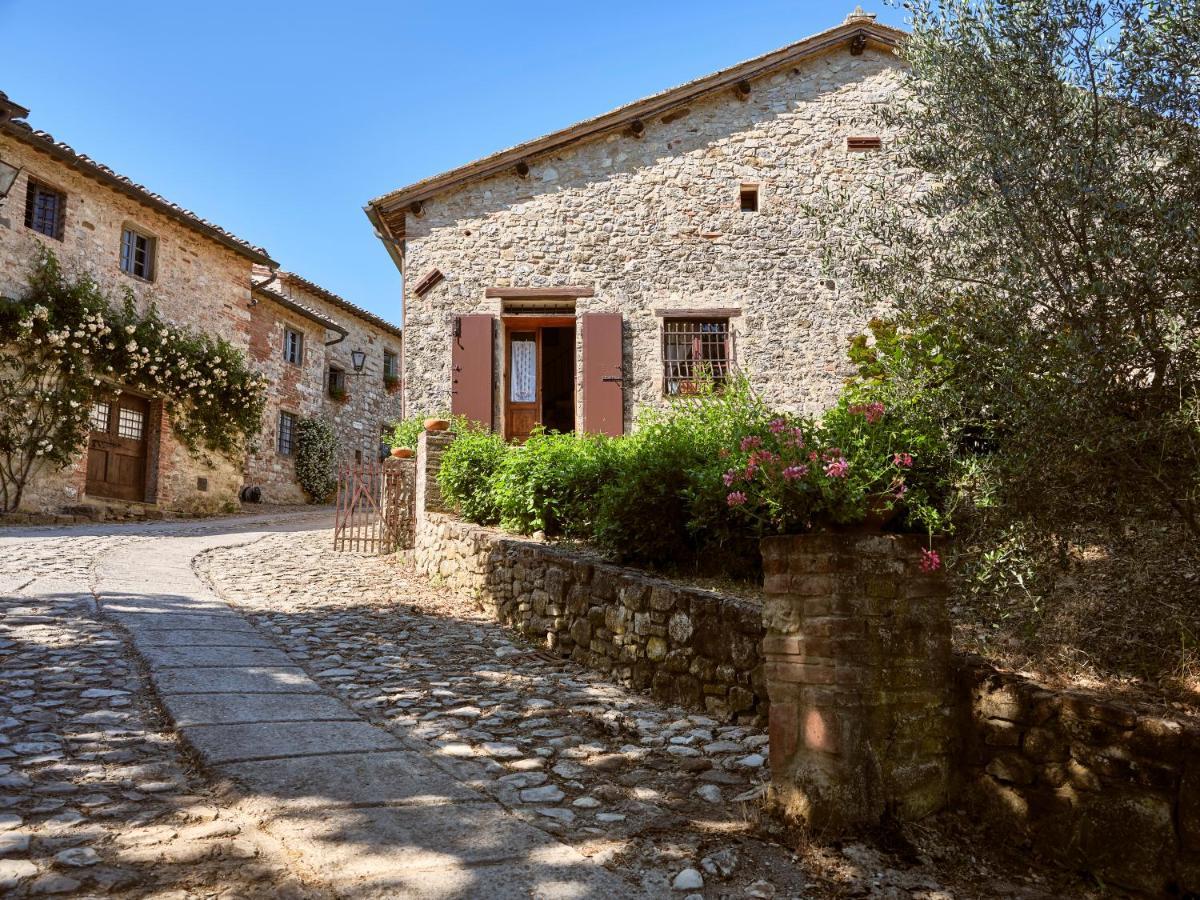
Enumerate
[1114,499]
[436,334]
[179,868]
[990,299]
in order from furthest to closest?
[436,334] → [990,299] → [1114,499] → [179,868]

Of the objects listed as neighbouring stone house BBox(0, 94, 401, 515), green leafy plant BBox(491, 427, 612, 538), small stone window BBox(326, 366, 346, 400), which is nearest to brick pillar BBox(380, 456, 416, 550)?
green leafy plant BBox(491, 427, 612, 538)

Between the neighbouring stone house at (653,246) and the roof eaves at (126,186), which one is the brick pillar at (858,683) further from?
the roof eaves at (126,186)

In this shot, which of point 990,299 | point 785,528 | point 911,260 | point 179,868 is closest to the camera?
point 179,868

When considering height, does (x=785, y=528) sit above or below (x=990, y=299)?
below

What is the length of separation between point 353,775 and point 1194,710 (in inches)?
117

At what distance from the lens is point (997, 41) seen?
12.7 feet

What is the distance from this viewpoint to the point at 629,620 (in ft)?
16.5

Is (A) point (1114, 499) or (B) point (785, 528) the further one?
(B) point (785, 528)

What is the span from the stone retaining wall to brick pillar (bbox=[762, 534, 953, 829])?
1.06 metres

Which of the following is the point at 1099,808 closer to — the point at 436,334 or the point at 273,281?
the point at 436,334

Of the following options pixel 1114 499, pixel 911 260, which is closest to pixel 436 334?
pixel 911 260

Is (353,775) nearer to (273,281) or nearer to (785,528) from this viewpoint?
(785,528)

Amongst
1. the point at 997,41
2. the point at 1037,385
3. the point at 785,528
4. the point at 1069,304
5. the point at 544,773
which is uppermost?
the point at 997,41

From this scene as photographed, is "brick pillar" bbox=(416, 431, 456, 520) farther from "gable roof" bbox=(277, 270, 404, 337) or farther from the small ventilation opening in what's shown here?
"gable roof" bbox=(277, 270, 404, 337)
